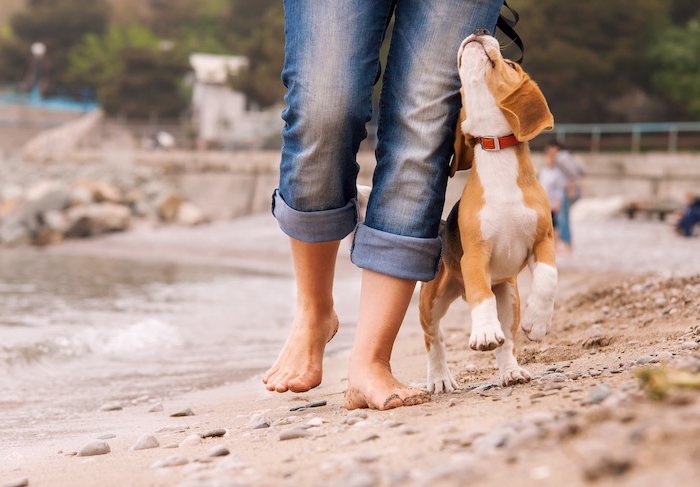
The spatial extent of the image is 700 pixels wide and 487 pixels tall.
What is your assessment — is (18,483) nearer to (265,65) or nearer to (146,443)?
(146,443)

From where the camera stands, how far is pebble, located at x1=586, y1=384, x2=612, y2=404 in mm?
1996

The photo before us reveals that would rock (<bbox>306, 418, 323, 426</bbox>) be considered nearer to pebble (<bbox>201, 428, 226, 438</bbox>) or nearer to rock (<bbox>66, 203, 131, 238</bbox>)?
pebble (<bbox>201, 428, 226, 438</bbox>)

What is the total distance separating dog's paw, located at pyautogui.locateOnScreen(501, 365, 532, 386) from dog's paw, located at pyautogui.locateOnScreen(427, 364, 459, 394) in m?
0.27

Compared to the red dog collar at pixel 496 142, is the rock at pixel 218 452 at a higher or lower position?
lower

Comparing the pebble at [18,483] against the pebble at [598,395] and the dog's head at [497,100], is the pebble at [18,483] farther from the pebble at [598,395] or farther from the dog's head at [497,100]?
the dog's head at [497,100]

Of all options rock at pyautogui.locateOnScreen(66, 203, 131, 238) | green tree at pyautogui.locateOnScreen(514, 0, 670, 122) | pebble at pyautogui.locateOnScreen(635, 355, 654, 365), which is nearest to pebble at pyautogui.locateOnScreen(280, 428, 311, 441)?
pebble at pyautogui.locateOnScreen(635, 355, 654, 365)

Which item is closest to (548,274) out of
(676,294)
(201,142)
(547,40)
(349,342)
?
(676,294)

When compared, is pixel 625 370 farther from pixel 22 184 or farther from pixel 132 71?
pixel 132 71

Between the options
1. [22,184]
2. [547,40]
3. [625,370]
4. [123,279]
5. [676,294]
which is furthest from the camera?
[22,184]

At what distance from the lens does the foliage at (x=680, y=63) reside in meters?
25.5

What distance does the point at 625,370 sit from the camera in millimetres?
2572

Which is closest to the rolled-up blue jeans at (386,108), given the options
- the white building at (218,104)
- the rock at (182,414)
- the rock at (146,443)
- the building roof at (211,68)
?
the rock at (146,443)

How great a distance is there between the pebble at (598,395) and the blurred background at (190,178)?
2424mm

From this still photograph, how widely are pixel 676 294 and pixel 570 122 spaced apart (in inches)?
914
